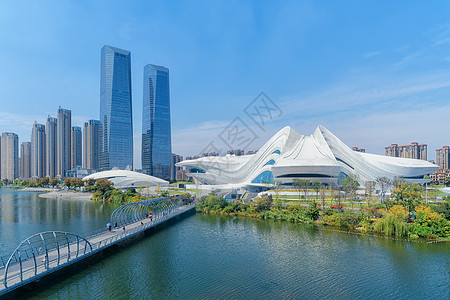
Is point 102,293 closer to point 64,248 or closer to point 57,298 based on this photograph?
point 57,298

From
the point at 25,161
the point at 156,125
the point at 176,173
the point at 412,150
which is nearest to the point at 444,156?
the point at 412,150

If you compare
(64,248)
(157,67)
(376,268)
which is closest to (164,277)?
(64,248)

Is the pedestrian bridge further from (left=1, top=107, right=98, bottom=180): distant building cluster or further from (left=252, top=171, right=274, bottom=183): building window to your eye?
(left=1, top=107, right=98, bottom=180): distant building cluster

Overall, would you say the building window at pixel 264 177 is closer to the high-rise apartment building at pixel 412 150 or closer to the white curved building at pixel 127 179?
the white curved building at pixel 127 179

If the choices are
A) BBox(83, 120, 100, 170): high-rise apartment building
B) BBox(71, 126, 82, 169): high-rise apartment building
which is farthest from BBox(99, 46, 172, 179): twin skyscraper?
BBox(71, 126, 82, 169): high-rise apartment building

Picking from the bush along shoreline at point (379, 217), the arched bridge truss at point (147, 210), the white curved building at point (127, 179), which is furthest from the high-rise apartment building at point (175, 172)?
the bush along shoreline at point (379, 217)

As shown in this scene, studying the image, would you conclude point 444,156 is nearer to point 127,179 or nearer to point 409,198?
point 409,198
